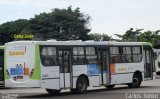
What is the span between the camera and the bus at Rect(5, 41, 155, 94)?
22594 mm

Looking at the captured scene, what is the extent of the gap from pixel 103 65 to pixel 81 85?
234cm

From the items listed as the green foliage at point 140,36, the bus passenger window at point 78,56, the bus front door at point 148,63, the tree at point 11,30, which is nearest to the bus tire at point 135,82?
the bus front door at point 148,63

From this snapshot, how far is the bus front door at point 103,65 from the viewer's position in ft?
86.6

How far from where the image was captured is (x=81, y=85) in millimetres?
24797

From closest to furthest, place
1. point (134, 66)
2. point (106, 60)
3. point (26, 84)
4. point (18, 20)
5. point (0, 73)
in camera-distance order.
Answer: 1. point (26, 84)
2. point (106, 60)
3. point (134, 66)
4. point (0, 73)
5. point (18, 20)

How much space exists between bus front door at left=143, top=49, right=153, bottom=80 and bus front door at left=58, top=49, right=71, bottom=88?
23.8 ft

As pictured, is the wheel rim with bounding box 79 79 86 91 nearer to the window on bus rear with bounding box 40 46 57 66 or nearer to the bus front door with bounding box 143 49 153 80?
the window on bus rear with bounding box 40 46 57 66

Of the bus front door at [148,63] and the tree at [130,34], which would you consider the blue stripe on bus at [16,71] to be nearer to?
the bus front door at [148,63]

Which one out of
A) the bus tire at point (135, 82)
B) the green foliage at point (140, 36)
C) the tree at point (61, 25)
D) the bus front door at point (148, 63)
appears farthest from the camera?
the tree at point (61, 25)

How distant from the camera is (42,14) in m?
88.1

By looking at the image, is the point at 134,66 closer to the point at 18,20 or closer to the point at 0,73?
the point at 0,73

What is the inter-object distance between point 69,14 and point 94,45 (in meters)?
59.8

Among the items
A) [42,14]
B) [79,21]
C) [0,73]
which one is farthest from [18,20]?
[0,73]

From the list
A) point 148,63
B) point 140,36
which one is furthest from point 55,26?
point 148,63
